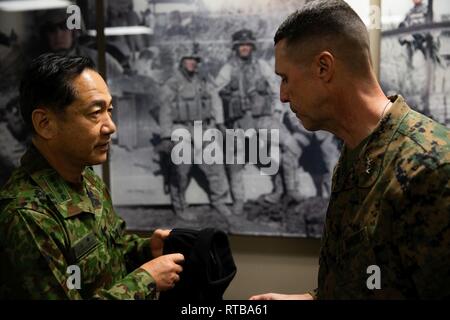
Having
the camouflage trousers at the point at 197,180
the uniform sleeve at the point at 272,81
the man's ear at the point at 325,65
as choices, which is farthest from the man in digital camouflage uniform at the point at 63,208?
the uniform sleeve at the point at 272,81

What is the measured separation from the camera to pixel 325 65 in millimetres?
1101

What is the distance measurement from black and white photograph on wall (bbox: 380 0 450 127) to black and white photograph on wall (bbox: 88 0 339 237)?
1.20 ft

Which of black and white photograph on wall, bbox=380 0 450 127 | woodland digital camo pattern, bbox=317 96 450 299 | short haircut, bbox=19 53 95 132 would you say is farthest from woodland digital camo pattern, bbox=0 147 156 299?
black and white photograph on wall, bbox=380 0 450 127

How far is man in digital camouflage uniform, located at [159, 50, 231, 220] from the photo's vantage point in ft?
7.11

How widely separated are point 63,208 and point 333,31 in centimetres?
80

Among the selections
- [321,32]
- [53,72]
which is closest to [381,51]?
[321,32]

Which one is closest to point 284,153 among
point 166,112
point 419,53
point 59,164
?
point 166,112

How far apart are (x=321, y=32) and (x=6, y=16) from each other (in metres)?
1.78

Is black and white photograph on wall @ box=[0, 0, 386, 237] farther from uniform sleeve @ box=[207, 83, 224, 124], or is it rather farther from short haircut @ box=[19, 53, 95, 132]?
short haircut @ box=[19, 53, 95, 132]

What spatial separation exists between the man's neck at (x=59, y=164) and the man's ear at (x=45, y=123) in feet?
0.09

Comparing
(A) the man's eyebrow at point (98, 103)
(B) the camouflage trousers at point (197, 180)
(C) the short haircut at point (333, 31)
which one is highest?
(C) the short haircut at point (333, 31)

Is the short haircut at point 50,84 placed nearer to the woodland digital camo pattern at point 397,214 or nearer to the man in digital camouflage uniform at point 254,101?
the woodland digital camo pattern at point 397,214

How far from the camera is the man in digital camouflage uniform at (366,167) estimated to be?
0.95 metres

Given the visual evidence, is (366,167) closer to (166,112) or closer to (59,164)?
(59,164)
